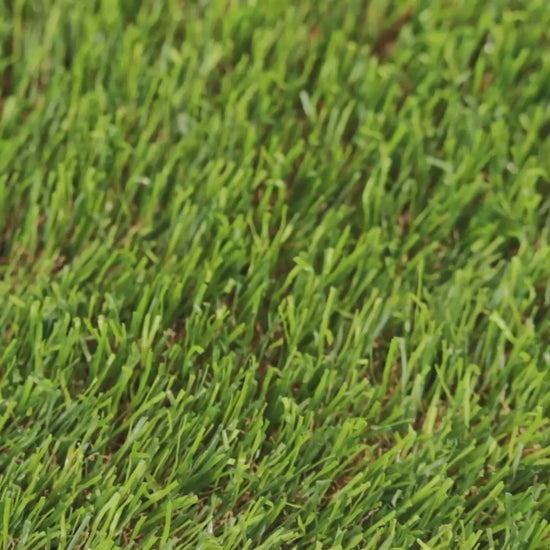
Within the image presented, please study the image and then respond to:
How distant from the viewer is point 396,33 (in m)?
2.31

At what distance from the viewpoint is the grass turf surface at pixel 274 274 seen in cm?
159

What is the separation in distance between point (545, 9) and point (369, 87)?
1.60ft

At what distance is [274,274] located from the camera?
1874 mm

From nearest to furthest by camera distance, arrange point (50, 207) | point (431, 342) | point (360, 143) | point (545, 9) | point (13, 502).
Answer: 1. point (13, 502)
2. point (431, 342)
3. point (50, 207)
4. point (360, 143)
5. point (545, 9)

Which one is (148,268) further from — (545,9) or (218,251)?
(545,9)

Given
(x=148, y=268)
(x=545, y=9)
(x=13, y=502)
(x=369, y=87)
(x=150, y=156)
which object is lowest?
(x=13, y=502)

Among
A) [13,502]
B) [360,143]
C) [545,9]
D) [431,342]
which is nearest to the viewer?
[13,502]

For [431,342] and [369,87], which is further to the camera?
[369,87]

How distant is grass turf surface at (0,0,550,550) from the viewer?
1.59 meters

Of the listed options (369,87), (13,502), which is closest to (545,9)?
(369,87)

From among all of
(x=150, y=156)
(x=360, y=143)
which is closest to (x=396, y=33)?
(x=360, y=143)

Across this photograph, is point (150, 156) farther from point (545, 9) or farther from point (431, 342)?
point (545, 9)

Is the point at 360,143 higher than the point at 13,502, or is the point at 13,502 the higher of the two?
the point at 360,143

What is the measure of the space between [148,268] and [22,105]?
1.46 feet
